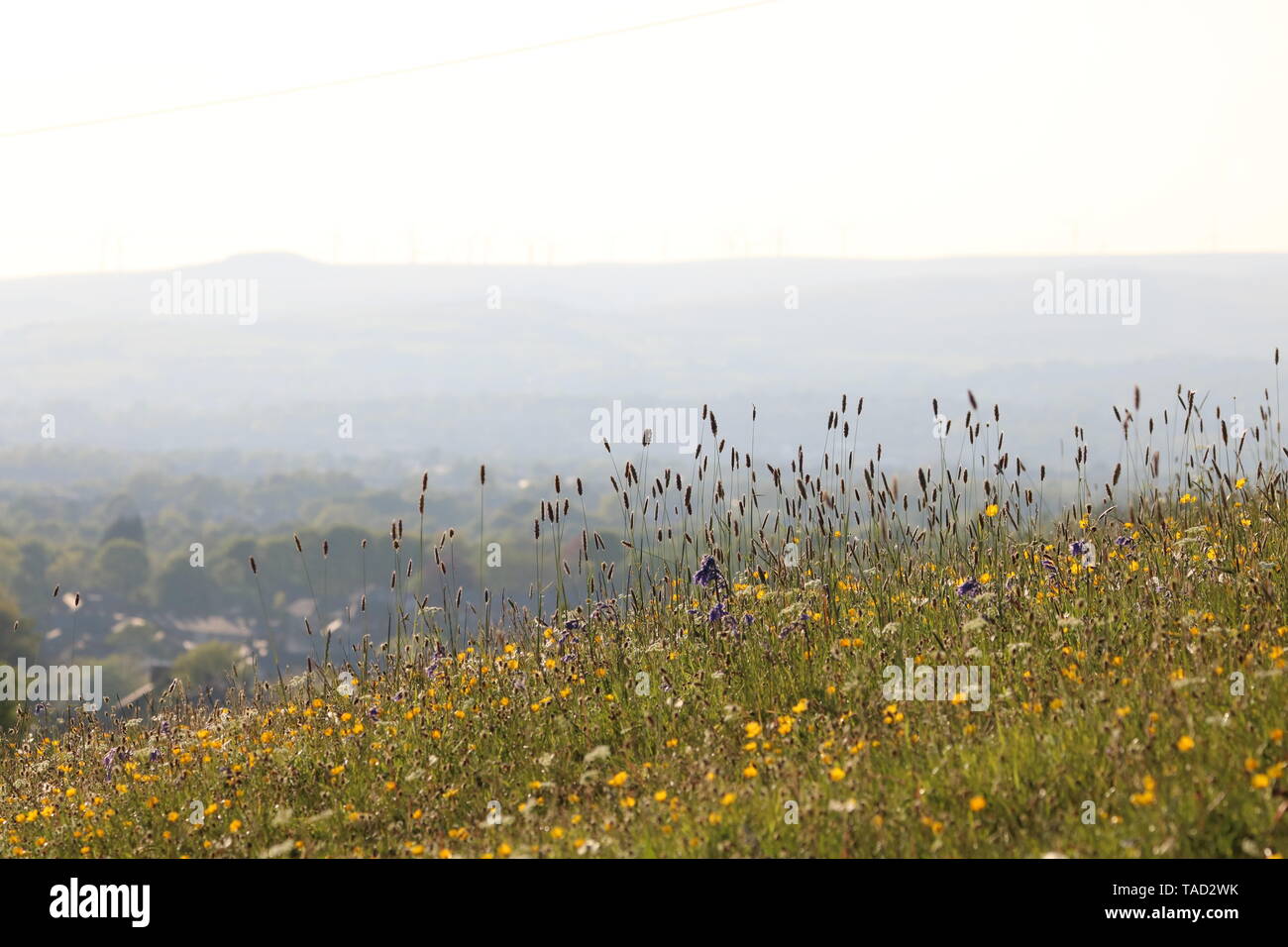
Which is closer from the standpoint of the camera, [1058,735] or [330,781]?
[1058,735]

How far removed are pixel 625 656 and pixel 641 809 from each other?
7.00ft

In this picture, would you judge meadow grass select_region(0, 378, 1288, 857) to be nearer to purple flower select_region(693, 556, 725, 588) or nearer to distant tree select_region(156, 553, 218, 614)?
purple flower select_region(693, 556, 725, 588)

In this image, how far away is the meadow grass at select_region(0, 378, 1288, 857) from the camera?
4.18 metres

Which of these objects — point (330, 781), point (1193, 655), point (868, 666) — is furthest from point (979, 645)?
point (330, 781)

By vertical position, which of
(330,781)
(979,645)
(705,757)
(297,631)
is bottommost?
(297,631)

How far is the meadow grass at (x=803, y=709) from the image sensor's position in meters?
4.18

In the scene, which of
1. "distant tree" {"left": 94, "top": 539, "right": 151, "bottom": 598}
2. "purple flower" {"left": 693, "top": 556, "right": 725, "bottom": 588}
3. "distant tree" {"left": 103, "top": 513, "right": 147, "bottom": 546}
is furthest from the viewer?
"distant tree" {"left": 103, "top": 513, "right": 147, "bottom": 546}

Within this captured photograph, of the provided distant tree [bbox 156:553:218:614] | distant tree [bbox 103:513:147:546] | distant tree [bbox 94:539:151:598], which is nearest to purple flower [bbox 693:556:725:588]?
distant tree [bbox 156:553:218:614]

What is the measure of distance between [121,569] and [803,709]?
193 m

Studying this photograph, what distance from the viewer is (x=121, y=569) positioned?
179m

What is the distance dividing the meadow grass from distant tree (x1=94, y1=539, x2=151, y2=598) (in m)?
187

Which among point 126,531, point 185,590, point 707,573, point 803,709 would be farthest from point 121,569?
point 803,709
